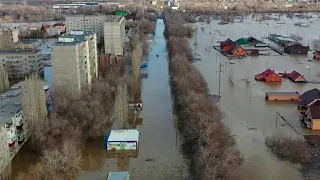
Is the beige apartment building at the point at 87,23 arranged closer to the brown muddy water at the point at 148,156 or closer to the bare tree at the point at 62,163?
the brown muddy water at the point at 148,156

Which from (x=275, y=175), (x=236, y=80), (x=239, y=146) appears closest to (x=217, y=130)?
(x=239, y=146)

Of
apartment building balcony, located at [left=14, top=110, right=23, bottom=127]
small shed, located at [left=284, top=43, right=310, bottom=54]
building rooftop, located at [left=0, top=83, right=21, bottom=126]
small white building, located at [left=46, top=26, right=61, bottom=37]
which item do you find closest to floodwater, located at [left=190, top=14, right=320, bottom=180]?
small shed, located at [left=284, top=43, right=310, bottom=54]

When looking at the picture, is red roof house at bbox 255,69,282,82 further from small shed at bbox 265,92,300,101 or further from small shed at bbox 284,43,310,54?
small shed at bbox 284,43,310,54

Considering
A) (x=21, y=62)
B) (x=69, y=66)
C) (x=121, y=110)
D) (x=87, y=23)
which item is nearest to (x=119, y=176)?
(x=121, y=110)

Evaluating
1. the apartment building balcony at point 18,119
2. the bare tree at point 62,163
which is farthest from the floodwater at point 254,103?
the apartment building balcony at point 18,119

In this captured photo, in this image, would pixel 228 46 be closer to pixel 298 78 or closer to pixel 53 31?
pixel 298 78

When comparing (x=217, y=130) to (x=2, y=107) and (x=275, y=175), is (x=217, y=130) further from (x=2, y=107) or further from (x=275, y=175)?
(x=2, y=107)
